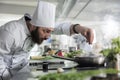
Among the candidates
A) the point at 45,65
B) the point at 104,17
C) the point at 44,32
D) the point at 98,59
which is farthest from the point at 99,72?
the point at 104,17

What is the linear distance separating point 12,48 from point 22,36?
11cm

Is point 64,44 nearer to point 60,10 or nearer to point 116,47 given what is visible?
point 60,10

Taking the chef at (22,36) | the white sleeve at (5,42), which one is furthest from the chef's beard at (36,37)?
the white sleeve at (5,42)

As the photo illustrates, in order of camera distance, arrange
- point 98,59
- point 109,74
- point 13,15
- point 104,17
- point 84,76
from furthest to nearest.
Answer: point 13,15 < point 104,17 < point 98,59 < point 109,74 < point 84,76

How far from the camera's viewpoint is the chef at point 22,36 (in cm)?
161

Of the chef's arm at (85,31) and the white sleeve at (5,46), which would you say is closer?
the white sleeve at (5,46)

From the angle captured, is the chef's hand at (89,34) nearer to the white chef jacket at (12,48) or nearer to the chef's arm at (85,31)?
the chef's arm at (85,31)

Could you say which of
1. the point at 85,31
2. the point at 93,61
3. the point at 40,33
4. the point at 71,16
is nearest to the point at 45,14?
the point at 40,33

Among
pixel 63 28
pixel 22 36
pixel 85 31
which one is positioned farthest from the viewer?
pixel 63 28

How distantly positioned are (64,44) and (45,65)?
15.3 ft

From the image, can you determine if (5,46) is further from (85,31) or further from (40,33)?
(85,31)

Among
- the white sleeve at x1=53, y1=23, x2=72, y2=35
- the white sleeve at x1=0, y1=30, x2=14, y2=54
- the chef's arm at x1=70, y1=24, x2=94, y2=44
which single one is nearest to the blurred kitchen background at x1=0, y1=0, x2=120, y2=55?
the white sleeve at x1=53, y1=23, x2=72, y2=35

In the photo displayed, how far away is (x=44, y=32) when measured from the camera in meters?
1.69

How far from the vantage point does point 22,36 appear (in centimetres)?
170
